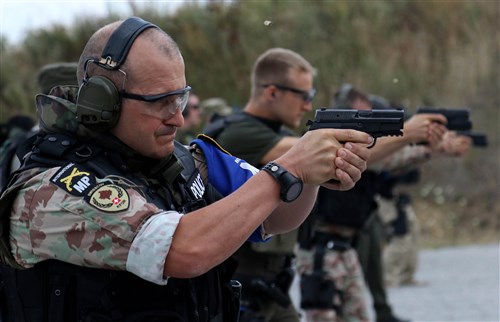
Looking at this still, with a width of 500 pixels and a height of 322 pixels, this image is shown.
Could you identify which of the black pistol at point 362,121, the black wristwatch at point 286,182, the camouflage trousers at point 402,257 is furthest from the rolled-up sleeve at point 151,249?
the camouflage trousers at point 402,257

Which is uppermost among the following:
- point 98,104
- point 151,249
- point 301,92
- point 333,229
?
point 301,92

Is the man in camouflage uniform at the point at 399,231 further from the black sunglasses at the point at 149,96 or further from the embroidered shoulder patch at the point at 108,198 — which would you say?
the embroidered shoulder patch at the point at 108,198

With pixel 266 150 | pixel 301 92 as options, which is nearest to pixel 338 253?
pixel 301 92

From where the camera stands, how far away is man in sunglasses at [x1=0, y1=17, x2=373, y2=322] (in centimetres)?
281

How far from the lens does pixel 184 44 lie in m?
16.7

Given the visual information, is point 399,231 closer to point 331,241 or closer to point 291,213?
point 331,241

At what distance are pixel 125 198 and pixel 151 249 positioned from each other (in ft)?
0.60

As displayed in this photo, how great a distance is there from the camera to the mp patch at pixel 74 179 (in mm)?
2865

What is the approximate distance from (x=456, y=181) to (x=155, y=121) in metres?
15.9

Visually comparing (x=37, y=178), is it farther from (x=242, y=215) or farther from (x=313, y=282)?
(x=313, y=282)

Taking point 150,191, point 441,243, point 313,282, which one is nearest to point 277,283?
point 313,282

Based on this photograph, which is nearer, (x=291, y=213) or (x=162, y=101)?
(x=162, y=101)

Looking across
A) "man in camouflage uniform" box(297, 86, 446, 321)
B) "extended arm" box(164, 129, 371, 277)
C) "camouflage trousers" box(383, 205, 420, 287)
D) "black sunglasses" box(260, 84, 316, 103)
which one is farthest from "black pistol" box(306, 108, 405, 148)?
"camouflage trousers" box(383, 205, 420, 287)

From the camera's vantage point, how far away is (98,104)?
116 inches
